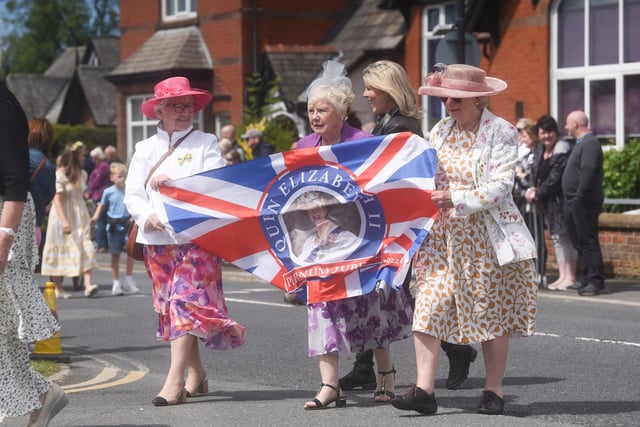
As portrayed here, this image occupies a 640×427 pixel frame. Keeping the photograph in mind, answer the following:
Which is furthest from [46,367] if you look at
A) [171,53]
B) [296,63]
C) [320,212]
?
[171,53]

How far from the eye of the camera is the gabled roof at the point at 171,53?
99.3 feet

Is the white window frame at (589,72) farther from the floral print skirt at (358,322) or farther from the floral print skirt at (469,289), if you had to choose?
the floral print skirt at (469,289)

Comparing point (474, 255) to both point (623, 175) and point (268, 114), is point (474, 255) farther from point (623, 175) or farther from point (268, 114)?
point (268, 114)

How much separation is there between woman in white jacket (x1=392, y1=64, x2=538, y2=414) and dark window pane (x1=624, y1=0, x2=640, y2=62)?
14.0 meters

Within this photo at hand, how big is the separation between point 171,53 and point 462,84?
2399cm

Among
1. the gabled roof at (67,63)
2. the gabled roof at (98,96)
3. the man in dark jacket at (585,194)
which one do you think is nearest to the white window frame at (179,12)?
the man in dark jacket at (585,194)

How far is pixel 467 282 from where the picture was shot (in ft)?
23.7

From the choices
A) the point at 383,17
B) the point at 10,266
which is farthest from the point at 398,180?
the point at 383,17

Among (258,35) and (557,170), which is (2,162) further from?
(258,35)

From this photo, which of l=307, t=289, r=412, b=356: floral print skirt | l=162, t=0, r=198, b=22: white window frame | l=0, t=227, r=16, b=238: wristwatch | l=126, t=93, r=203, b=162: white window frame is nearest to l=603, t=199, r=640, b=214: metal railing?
l=307, t=289, r=412, b=356: floral print skirt

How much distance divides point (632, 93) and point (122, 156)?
1680cm

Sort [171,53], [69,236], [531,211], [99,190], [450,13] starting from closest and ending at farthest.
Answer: [531,211], [69,236], [450,13], [99,190], [171,53]

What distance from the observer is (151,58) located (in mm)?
31781

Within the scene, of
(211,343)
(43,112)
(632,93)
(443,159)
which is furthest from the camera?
(43,112)
